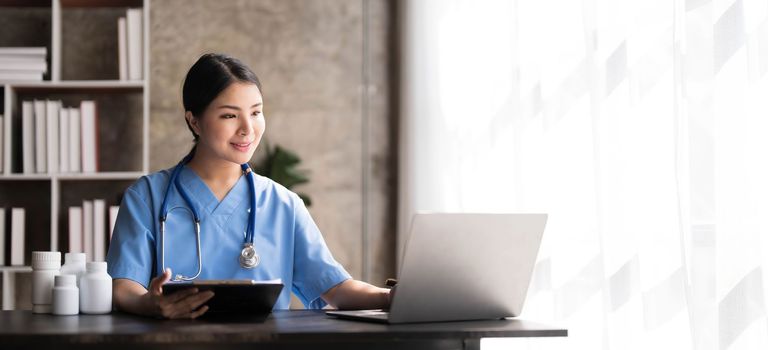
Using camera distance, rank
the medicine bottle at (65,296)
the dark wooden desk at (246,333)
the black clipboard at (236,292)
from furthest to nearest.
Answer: the medicine bottle at (65,296) < the black clipboard at (236,292) < the dark wooden desk at (246,333)

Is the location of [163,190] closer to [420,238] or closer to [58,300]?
[58,300]

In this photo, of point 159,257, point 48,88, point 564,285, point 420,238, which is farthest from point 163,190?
point 48,88

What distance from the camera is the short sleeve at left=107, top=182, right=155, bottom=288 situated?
208 centimetres

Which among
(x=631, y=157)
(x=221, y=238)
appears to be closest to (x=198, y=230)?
(x=221, y=238)

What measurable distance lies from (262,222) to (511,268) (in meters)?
0.77

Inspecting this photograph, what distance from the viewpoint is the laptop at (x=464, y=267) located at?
1.59 meters

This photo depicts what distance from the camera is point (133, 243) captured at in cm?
211

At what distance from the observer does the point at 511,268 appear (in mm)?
1704

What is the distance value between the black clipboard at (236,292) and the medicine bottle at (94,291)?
0.19 meters

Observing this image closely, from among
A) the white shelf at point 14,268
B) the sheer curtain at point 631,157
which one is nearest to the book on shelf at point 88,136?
the white shelf at point 14,268

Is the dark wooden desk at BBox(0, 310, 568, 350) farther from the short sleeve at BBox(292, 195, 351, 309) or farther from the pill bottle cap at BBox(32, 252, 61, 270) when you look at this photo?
the short sleeve at BBox(292, 195, 351, 309)

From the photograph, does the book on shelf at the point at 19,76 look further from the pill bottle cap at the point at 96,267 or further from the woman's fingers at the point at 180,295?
the woman's fingers at the point at 180,295

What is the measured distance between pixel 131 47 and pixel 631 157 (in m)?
2.41

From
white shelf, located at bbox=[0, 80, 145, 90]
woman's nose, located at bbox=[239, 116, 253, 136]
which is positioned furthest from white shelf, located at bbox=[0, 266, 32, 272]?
woman's nose, located at bbox=[239, 116, 253, 136]
